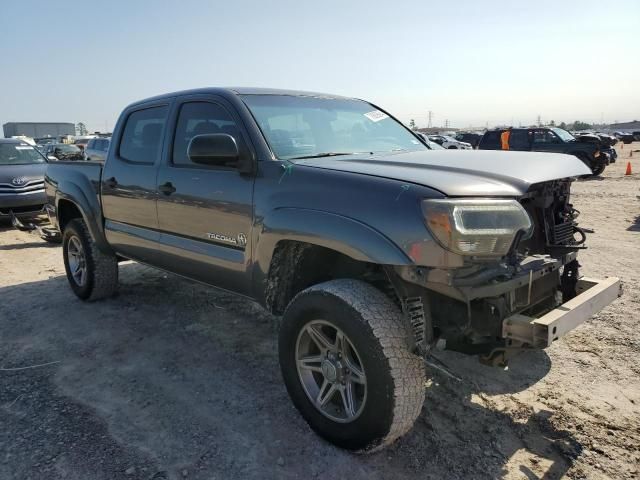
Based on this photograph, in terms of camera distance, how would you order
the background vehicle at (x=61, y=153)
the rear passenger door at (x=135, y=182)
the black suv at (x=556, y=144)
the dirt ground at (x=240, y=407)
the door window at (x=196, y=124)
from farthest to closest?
the background vehicle at (x=61, y=153) < the black suv at (x=556, y=144) < the rear passenger door at (x=135, y=182) < the door window at (x=196, y=124) < the dirt ground at (x=240, y=407)

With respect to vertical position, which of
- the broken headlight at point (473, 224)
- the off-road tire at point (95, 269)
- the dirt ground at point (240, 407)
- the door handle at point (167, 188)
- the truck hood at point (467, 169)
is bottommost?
the dirt ground at point (240, 407)

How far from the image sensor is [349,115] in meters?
3.96

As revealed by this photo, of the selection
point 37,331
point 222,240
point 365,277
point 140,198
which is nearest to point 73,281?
point 37,331

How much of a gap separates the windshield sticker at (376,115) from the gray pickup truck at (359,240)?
0.7 inches

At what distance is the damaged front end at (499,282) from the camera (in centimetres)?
234

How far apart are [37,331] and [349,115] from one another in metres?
3.26

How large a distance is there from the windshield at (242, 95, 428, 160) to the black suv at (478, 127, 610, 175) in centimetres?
1549

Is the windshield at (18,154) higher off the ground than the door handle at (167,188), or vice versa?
the windshield at (18,154)

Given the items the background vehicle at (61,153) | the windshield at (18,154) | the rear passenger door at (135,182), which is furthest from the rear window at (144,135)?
the background vehicle at (61,153)

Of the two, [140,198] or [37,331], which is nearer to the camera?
[140,198]

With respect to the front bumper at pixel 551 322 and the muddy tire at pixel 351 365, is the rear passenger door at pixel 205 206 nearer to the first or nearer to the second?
the muddy tire at pixel 351 365

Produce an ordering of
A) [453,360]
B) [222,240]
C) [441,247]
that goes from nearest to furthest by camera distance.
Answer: [441,247], [222,240], [453,360]

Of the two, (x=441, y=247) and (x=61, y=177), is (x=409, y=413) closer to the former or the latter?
(x=441, y=247)

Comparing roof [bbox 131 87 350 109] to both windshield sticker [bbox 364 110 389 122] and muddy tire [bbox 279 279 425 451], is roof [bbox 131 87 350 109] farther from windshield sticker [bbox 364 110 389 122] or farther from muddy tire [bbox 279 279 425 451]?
muddy tire [bbox 279 279 425 451]
